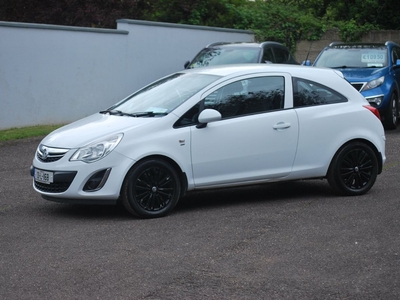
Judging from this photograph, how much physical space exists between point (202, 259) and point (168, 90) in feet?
9.97

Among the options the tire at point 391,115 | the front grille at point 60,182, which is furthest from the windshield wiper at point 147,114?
the tire at point 391,115

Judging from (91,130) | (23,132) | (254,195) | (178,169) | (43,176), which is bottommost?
(23,132)

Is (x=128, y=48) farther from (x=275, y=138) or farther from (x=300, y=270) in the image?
(x=300, y=270)

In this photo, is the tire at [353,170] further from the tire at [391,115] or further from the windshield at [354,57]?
the windshield at [354,57]

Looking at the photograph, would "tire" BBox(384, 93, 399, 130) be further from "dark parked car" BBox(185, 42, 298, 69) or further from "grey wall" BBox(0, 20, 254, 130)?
"grey wall" BBox(0, 20, 254, 130)

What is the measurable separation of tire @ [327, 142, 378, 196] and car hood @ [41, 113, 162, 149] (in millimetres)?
2217

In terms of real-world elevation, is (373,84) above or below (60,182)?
below

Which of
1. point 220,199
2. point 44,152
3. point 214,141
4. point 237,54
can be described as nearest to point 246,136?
point 214,141

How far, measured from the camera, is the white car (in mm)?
8258

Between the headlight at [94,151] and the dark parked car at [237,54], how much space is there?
29.8ft

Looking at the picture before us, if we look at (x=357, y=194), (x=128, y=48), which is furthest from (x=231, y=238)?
(x=128, y=48)

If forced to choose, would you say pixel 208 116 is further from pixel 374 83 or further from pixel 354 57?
pixel 354 57

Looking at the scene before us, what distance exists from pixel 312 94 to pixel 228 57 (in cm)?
808

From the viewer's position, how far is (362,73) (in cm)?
1667
